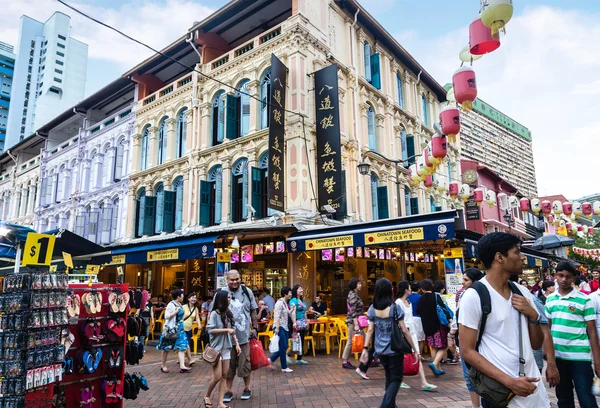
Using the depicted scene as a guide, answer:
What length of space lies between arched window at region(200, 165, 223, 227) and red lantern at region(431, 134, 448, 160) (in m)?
8.43

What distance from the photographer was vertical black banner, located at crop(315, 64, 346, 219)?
13484 millimetres

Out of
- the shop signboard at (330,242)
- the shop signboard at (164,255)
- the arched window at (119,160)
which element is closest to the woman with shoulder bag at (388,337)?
the shop signboard at (330,242)

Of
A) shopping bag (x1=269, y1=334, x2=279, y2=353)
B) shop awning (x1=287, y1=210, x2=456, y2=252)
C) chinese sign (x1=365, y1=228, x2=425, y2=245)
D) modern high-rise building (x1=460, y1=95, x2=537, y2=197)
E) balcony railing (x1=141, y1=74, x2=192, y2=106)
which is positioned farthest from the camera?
modern high-rise building (x1=460, y1=95, x2=537, y2=197)

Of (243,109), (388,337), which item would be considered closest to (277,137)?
(243,109)

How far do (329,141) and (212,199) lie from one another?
5635 mm

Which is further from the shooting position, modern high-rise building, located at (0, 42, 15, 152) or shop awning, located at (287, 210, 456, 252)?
modern high-rise building, located at (0, 42, 15, 152)

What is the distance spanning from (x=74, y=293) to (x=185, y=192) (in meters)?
12.7

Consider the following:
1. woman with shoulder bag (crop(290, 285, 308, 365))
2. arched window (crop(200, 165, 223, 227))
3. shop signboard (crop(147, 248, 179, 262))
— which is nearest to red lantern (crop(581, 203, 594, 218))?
woman with shoulder bag (crop(290, 285, 308, 365))

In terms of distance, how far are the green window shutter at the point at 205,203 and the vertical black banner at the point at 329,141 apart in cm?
498

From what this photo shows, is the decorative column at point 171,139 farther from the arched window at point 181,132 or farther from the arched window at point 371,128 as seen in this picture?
the arched window at point 371,128

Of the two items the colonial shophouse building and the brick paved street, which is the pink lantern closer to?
the colonial shophouse building

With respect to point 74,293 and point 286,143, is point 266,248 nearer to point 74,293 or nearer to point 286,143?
point 286,143

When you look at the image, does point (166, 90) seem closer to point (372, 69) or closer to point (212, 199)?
point (212, 199)

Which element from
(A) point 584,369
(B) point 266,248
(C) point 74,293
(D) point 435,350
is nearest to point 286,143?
(B) point 266,248
